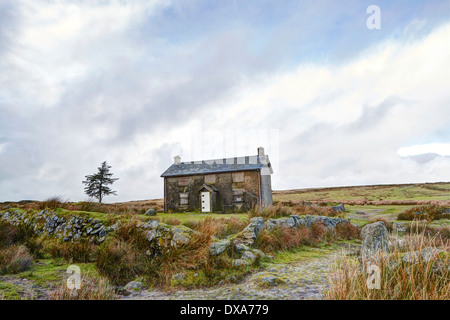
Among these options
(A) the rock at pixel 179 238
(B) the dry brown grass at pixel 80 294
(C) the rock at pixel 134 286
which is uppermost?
(A) the rock at pixel 179 238

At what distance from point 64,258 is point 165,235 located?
11.5 ft

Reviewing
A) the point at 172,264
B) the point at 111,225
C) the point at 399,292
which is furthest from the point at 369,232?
the point at 111,225

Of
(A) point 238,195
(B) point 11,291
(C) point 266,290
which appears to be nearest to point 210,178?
(A) point 238,195

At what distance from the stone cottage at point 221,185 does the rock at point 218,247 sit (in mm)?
15388

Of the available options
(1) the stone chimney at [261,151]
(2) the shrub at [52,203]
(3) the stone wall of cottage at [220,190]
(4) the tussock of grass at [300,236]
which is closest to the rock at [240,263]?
(4) the tussock of grass at [300,236]

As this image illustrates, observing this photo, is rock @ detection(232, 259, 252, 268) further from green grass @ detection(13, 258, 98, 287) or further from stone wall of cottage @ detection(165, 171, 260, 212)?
stone wall of cottage @ detection(165, 171, 260, 212)

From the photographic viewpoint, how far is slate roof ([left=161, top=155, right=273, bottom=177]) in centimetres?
2330

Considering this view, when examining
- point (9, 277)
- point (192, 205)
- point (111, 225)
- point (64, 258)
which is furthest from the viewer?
point (192, 205)

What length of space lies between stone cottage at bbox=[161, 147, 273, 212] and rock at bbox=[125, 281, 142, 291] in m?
17.0

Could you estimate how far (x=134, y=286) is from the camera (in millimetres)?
5137

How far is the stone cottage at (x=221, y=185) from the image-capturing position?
2252 centimetres

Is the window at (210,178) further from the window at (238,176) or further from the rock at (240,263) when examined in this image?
the rock at (240,263)
